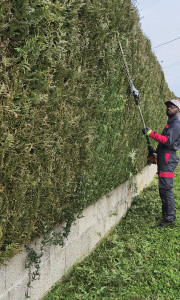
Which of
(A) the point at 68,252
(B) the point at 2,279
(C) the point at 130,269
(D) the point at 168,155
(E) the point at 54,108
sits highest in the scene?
(E) the point at 54,108

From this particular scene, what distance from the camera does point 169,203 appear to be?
4668 mm

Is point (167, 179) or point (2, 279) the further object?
point (167, 179)

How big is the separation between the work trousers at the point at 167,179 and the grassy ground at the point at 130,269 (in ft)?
0.95

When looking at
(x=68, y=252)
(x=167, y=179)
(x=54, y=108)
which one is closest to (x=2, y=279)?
(x=68, y=252)

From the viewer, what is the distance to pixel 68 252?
10.1 ft

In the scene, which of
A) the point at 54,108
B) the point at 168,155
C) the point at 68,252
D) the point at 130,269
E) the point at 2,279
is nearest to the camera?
the point at 2,279

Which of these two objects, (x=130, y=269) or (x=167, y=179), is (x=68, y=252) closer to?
(x=130, y=269)

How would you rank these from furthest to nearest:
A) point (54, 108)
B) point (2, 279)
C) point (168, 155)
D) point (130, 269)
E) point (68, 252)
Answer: point (168, 155), point (130, 269), point (68, 252), point (54, 108), point (2, 279)

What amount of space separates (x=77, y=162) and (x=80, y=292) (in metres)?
1.44

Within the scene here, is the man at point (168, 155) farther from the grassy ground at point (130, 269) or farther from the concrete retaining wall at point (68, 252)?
the concrete retaining wall at point (68, 252)

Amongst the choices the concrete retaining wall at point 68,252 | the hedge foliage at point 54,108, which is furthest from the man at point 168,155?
the hedge foliage at point 54,108

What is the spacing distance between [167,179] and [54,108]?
118 inches

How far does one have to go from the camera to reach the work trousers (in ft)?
15.1

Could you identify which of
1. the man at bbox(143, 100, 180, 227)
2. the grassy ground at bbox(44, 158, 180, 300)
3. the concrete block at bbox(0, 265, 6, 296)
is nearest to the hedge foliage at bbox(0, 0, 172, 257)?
the concrete block at bbox(0, 265, 6, 296)
